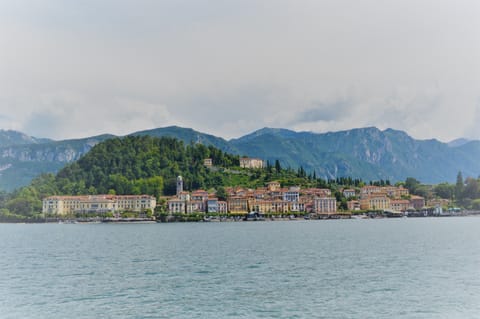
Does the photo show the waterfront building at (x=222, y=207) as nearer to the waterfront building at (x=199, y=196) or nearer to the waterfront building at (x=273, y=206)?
the waterfront building at (x=199, y=196)

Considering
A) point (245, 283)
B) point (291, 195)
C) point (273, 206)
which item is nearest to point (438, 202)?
point (291, 195)

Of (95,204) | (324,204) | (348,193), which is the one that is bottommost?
(324,204)

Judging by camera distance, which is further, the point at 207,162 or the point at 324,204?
the point at 207,162

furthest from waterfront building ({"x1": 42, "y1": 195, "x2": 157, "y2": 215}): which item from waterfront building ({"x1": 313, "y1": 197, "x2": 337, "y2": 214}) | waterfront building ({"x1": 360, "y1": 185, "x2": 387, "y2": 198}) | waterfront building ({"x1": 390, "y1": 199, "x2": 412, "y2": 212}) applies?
waterfront building ({"x1": 390, "y1": 199, "x2": 412, "y2": 212})

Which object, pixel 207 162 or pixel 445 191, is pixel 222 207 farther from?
pixel 445 191

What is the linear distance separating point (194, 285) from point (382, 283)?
10.2m

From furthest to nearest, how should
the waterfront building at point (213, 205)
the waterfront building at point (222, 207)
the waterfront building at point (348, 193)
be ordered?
the waterfront building at point (348, 193) → the waterfront building at point (222, 207) → the waterfront building at point (213, 205)

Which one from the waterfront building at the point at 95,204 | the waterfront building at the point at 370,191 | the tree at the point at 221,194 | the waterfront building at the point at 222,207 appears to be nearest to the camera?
the waterfront building at the point at 95,204

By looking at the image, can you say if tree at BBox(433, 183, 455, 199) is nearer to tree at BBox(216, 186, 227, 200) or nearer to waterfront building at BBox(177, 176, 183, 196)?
tree at BBox(216, 186, 227, 200)

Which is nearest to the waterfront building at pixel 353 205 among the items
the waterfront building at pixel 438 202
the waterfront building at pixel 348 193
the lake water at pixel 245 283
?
the waterfront building at pixel 348 193

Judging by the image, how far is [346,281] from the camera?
102ft

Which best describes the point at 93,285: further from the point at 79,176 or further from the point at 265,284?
the point at 79,176

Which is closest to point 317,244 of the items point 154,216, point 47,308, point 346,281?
point 346,281

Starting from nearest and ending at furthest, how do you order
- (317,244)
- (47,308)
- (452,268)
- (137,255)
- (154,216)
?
(47,308) → (452,268) → (137,255) → (317,244) → (154,216)
